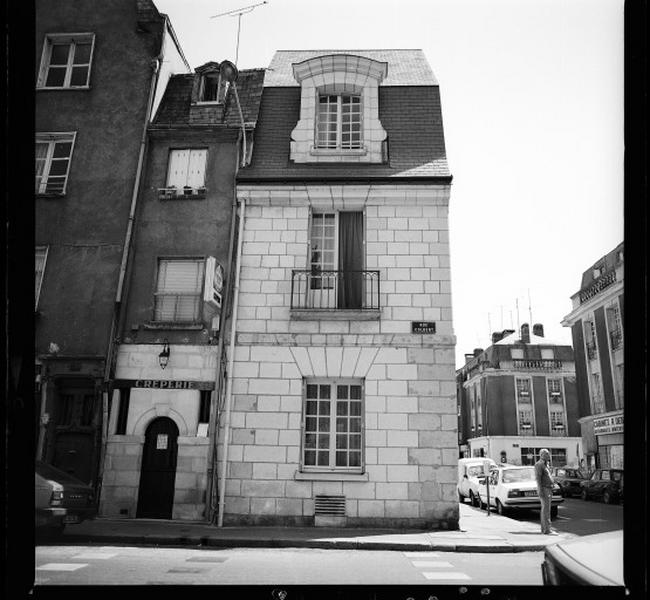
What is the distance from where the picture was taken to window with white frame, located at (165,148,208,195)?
8055 mm

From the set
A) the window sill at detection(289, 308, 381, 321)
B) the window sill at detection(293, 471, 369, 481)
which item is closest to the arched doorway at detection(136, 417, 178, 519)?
the window sill at detection(293, 471, 369, 481)

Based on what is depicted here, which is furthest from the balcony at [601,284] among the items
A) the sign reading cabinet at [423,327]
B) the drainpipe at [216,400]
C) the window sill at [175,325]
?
the window sill at [175,325]

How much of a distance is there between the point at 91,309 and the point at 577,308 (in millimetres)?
3458

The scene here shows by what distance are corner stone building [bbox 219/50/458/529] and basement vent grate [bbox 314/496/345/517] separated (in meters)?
0.04

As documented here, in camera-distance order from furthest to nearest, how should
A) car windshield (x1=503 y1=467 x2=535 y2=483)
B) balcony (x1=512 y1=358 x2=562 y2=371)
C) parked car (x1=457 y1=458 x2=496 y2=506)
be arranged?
balcony (x1=512 y1=358 x2=562 y2=371)
parked car (x1=457 y1=458 x2=496 y2=506)
car windshield (x1=503 y1=467 x2=535 y2=483)

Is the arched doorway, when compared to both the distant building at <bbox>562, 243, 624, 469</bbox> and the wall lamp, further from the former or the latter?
the distant building at <bbox>562, 243, 624, 469</bbox>

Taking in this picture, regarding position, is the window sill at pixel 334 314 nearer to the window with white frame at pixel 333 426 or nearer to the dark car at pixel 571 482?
the window with white frame at pixel 333 426

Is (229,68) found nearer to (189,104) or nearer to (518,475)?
(189,104)

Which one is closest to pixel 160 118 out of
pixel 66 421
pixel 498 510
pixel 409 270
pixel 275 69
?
pixel 275 69

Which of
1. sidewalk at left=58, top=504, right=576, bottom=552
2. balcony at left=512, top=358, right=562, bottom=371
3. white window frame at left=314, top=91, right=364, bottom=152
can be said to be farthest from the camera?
balcony at left=512, top=358, right=562, bottom=371

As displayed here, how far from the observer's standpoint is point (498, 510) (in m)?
11.6

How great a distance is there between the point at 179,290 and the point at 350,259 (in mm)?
2683

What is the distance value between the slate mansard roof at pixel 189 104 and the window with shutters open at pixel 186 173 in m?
0.49
